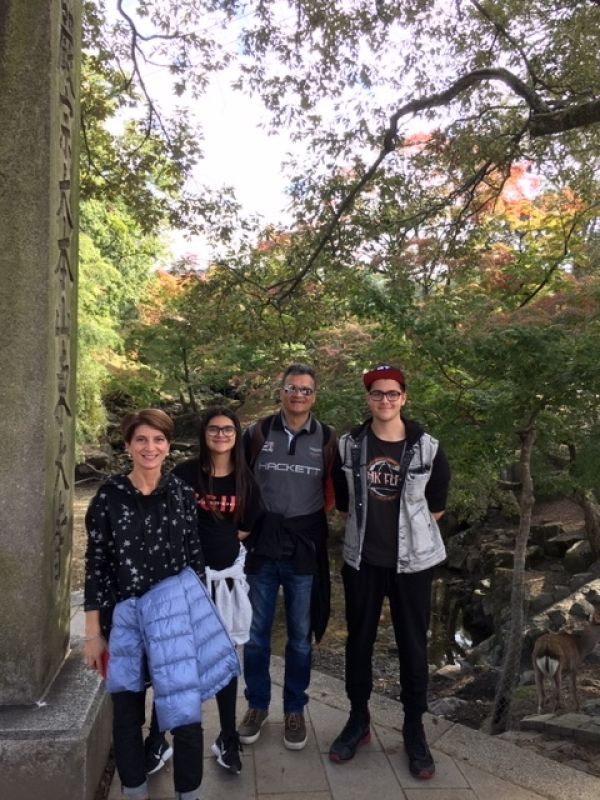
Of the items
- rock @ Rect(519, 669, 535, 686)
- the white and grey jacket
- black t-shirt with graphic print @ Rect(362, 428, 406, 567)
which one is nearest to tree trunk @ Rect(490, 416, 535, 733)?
rock @ Rect(519, 669, 535, 686)

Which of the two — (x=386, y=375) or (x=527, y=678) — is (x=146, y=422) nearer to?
(x=386, y=375)

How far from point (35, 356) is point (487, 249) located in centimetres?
661

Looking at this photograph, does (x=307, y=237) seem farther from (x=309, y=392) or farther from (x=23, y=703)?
(x=23, y=703)

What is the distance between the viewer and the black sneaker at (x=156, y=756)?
2836 millimetres

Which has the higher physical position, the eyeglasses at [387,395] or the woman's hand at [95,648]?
the eyeglasses at [387,395]

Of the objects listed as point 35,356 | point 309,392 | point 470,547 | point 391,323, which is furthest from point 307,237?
point 470,547

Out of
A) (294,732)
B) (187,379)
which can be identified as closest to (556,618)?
(294,732)

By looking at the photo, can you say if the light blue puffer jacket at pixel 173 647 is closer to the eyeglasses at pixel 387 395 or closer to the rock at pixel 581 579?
the eyeglasses at pixel 387 395

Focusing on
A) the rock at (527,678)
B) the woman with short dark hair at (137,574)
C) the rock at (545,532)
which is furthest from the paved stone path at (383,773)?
the rock at (545,532)

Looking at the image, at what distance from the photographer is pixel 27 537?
273 cm

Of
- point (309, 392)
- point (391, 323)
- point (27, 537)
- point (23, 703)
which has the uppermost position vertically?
point (391, 323)

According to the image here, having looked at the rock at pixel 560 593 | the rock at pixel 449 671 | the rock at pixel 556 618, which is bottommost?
the rock at pixel 449 671

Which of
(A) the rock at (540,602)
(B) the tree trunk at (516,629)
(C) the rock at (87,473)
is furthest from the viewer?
(C) the rock at (87,473)

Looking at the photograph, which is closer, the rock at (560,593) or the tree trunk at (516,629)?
the tree trunk at (516,629)
